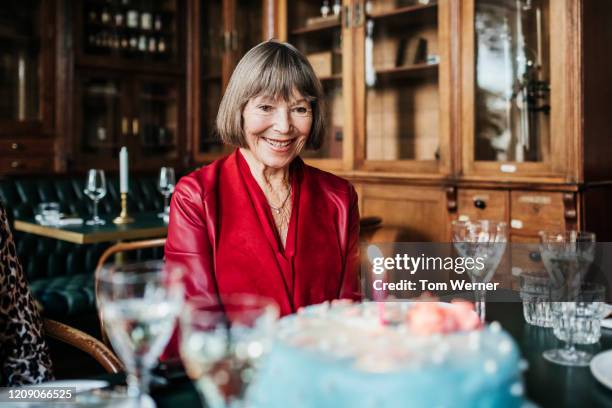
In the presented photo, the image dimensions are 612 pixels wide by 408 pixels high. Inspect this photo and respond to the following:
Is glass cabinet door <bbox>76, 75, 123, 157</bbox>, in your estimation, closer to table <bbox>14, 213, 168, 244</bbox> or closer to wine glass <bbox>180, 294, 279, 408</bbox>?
table <bbox>14, 213, 168, 244</bbox>

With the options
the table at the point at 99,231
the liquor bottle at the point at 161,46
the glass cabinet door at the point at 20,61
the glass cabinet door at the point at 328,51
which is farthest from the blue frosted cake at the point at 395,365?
the liquor bottle at the point at 161,46

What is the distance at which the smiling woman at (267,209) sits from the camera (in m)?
1.51

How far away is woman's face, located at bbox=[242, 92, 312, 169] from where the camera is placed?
1580mm

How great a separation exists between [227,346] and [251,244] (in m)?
0.92

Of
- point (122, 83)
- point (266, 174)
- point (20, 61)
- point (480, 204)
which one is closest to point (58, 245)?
point (20, 61)

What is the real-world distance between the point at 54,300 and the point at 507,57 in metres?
2.54

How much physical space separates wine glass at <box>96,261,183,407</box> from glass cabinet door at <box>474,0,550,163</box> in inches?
105

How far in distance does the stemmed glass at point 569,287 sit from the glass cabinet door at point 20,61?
165 inches

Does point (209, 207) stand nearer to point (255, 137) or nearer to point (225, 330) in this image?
point (255, 137)

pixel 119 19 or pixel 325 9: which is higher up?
pixel 119 19

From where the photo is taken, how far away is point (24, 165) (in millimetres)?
4516

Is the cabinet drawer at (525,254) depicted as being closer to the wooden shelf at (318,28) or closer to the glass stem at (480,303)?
the wooden shelf at (318,28)

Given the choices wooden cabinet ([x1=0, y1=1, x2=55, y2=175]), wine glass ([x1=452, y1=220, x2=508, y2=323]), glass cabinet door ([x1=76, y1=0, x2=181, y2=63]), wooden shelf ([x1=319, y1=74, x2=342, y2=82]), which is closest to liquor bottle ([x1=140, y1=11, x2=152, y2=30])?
glass cabinet door ([x1=76, y1=0, x2=181, y2=63])

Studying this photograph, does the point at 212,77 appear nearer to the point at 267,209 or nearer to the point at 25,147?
the point at 25,147
